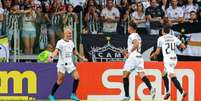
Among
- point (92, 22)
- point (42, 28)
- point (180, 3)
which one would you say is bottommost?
point (42, 28)

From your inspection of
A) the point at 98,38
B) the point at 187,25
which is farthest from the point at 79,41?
the point at 187,25

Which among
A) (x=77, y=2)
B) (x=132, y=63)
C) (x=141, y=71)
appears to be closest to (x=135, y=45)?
(x=132, y=63)

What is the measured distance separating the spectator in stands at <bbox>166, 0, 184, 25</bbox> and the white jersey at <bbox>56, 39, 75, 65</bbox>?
189 inches

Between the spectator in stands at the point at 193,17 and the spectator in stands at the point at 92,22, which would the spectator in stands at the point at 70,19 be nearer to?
the spectator in stands at the point at 92,22

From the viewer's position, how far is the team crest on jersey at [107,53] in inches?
905

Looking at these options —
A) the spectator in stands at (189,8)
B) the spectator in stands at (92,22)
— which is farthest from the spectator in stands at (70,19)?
the spectator in stands at (189,8)

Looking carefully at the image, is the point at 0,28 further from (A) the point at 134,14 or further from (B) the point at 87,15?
(A) the point at 134,14

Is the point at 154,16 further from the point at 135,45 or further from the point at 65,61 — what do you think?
the point at 65,61

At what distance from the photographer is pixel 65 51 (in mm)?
20359

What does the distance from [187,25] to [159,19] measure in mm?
1011

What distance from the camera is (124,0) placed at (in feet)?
80.5

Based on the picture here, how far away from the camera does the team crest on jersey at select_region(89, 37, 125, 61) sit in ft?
75.4

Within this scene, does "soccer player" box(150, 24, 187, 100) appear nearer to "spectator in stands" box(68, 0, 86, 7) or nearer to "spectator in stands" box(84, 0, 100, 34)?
"spectator in stands" box(84, 0, 100, 34)

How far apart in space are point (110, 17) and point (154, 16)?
1516 millimetres
